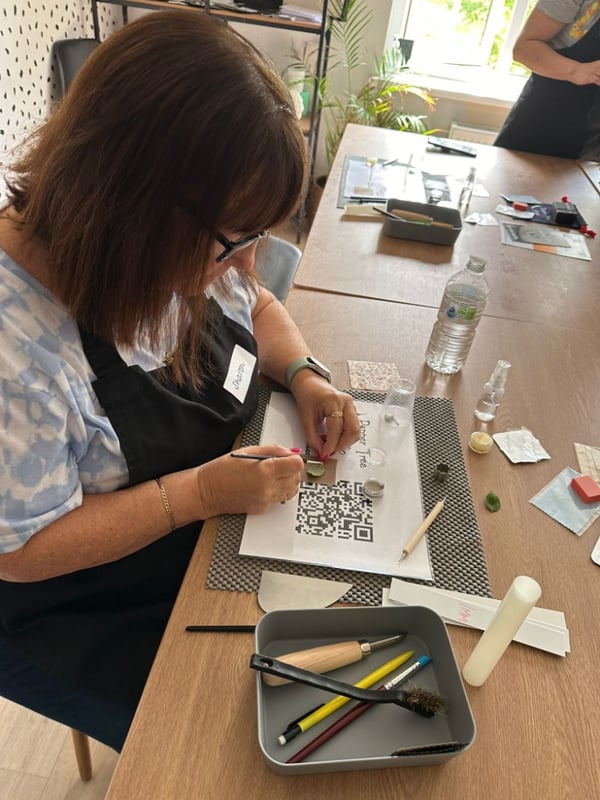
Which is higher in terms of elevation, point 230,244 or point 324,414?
point 230,244

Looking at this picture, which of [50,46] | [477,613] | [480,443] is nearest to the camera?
[477,613]

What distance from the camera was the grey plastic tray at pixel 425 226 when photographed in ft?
5.42

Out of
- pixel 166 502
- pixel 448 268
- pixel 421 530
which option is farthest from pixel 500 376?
pixel 166 502

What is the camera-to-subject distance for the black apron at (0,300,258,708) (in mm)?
819

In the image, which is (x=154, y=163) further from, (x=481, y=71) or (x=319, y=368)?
(x=481, y=71)

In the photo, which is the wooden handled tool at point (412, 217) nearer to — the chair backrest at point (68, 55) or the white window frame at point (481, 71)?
the chair backrest at point (68, 55)

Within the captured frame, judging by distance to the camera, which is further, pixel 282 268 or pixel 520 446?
pixel 282 268

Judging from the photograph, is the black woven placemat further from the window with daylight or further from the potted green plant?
the window with daylight

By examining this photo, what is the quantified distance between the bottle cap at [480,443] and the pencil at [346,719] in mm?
409

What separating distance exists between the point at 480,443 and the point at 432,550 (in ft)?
0.83

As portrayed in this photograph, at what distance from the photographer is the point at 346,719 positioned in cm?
65

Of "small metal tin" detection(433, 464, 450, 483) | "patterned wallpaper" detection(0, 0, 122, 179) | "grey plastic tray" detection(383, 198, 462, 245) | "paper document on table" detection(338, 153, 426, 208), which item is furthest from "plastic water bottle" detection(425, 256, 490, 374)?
"patterned wallpaper" detection(0, 0, 122, 179)

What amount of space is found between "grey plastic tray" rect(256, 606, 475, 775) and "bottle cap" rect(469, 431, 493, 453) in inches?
15.2

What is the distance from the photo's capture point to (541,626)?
764mm
